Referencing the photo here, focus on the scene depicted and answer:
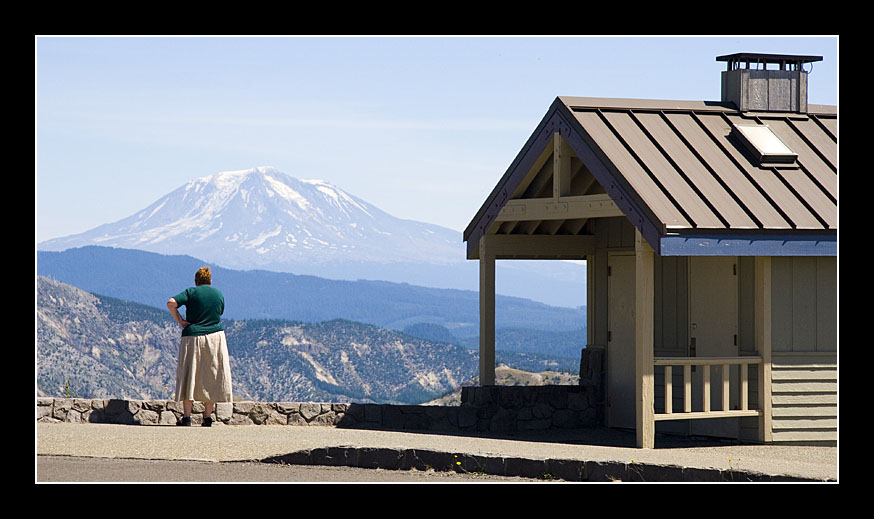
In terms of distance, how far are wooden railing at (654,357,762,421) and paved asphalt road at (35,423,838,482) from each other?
15.6 inches

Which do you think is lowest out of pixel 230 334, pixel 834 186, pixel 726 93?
pixel 230 334

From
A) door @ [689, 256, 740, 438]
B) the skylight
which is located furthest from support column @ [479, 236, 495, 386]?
the skylight

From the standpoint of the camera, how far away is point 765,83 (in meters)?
16.5

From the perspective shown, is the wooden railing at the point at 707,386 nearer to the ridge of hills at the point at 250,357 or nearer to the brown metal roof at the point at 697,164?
the brown metal roof at the point at 697,164

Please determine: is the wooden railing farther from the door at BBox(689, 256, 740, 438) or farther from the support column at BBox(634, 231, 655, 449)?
the door at BBox(689, 256, 740, 438)

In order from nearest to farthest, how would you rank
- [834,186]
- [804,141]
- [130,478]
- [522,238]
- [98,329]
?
[130,478] → [834,186] → [804,141] → [522,238] → [98,329]

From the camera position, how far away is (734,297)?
1500 centimetres

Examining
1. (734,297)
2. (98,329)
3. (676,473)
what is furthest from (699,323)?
(98,329)

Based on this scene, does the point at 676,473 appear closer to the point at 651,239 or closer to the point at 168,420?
the point at 651,239

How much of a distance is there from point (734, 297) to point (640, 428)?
2297mm

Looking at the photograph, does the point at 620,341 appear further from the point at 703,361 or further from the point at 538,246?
the point at 703,361

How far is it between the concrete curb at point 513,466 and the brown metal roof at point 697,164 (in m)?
3.06

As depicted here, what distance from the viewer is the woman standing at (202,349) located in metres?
14.5

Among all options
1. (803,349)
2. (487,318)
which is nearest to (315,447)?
(487,318)
